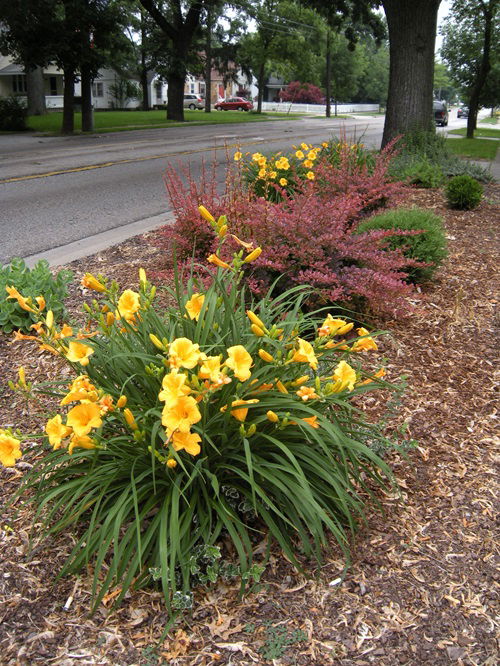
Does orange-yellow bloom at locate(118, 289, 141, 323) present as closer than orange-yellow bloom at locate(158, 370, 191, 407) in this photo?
No

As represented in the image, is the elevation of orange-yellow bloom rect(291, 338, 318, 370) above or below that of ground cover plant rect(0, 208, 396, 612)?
above

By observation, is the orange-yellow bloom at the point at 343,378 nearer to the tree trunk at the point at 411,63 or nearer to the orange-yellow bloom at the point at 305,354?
the orange-yellow bloom at the point at 305,354

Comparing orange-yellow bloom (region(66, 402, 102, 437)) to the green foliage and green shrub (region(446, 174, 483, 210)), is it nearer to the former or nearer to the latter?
the green foliage

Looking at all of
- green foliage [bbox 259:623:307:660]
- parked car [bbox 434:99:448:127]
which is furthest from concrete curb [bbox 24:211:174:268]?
parked car [bbox 434:99:448:127]

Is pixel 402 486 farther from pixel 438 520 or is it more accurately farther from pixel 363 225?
pixel 363 225

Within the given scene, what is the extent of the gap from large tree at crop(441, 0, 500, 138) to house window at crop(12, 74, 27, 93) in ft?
111

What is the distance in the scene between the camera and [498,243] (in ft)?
20.8

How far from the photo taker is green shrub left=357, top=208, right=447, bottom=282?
4.99m

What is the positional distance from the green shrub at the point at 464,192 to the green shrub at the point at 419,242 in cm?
264

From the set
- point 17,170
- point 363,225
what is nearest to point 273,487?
point 363,225

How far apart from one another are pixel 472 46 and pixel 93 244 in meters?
26.0

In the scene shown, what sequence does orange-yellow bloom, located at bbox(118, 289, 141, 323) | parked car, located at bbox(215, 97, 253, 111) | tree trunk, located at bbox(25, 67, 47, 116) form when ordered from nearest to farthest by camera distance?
1. orange-yellow bloom, located at bbox(118, 289, 141, 323)
2. tree trunk, located at bbox(25, 67, 47, 116)
3. parked car, located at bbox(215, 97, 253, 111)

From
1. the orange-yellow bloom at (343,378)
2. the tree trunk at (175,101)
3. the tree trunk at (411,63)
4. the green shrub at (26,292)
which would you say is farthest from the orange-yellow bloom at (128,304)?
the tree trunk at (175,101)

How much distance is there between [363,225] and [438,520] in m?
3.37
